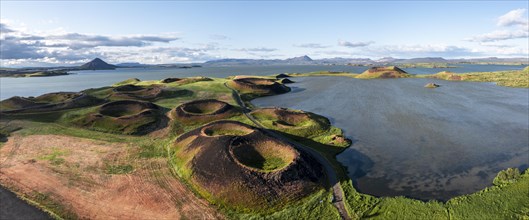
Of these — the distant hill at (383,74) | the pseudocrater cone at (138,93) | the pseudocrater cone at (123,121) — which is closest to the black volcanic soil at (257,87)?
the pseudocrater cone at (138,93)

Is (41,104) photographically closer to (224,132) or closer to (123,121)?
(123,121)

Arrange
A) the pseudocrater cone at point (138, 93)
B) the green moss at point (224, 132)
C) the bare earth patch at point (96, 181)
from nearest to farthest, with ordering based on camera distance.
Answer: the bare earth patch at point (96, 181) < the green moss at point (224, 132) < the pseudocrater cone at point (138, 93)

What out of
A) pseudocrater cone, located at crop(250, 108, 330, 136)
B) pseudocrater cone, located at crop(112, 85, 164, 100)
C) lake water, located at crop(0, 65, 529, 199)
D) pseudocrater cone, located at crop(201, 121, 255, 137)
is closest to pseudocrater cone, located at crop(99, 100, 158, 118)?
pseudocrater cone, located at crop(112, 85, 164, 100)

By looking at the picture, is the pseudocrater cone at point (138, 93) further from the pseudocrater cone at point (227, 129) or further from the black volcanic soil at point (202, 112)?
the pseudocrater cone at point (227, 129)

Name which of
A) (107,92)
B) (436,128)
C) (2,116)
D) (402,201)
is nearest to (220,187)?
(402,201)

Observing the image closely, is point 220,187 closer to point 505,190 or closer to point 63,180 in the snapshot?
point 63,180
